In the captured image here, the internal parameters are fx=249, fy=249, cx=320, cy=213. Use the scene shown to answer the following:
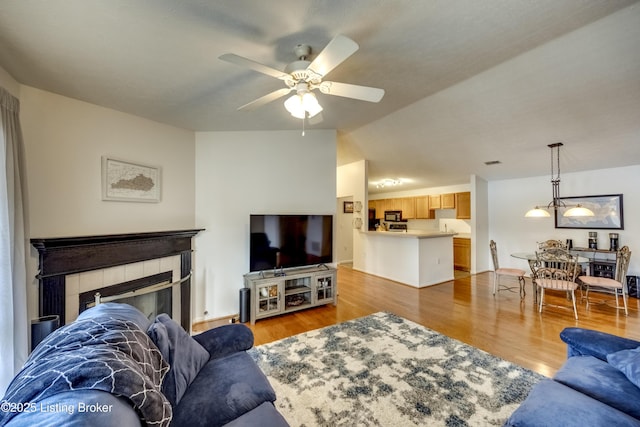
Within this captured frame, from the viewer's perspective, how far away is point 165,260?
2918 millimetres

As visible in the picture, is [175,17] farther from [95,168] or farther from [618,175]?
[618,175]

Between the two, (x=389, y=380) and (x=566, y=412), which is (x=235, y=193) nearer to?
(x=389, y=380)

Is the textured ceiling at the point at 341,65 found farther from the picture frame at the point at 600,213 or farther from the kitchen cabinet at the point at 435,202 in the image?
the kitchen cabinet at the point at 435,202

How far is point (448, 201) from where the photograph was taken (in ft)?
22.2

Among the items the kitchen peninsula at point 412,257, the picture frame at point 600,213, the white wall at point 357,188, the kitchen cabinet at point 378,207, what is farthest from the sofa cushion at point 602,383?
the kitchen cabinet at point 378,207

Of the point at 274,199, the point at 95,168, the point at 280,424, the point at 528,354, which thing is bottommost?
the point at 528,354

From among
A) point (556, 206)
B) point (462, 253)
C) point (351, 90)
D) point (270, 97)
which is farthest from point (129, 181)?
point (462, 253)

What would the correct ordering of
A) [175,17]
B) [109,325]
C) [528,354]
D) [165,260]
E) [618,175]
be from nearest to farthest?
[109,325], [175,17], [528,354], [165,260], [618,175]

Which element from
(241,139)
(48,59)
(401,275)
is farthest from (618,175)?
(48,59)

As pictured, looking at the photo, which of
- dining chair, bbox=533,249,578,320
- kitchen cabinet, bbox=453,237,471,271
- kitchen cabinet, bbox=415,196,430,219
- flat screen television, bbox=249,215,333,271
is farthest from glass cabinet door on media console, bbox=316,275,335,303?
kitchen cabinet, bbox=415,196,430,219

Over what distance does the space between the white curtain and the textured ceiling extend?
58 cm

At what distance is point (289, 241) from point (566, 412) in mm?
3013

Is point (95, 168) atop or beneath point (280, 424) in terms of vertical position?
atop

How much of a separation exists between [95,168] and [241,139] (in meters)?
1.73
